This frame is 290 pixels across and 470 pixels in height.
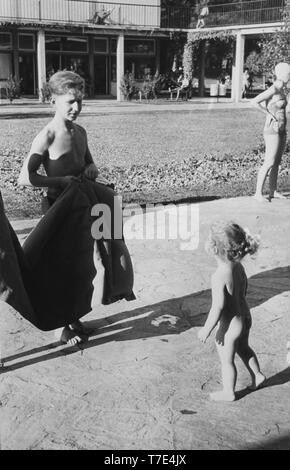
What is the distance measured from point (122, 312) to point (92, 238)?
870 mm

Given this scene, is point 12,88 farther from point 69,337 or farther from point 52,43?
point 69,337

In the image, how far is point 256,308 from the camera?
4.96 meters

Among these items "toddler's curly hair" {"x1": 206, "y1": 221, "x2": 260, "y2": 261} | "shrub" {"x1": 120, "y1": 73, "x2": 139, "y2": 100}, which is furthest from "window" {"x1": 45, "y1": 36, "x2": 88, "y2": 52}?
"toddler's curly hair" {"x1": 206, "y1": 221, "x2": 260, "y2": 261}

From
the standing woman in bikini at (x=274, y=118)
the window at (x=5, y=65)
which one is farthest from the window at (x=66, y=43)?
the standing woman in bikini at (x=274, y=118)

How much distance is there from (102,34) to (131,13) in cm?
215

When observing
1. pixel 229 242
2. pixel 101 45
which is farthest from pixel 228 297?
pixel 101 45

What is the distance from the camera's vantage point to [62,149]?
164 inches

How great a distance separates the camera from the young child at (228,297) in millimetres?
3465

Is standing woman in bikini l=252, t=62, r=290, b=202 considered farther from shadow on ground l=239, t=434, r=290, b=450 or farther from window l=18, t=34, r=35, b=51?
window l=18, t=34, r=35, b=51

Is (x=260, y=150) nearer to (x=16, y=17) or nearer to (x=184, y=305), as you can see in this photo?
(x=184, y=305)

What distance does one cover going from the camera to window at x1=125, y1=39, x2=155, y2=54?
127 feet

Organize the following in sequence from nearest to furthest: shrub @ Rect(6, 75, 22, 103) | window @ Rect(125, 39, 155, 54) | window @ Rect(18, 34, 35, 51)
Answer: shrub @ Rect(6, 75, 22, 103), window @ Rect(18, 34, 35, 51), window @ Rect(125, 39, 155, 54)

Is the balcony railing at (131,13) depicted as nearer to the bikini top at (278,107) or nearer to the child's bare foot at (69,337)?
the bikini top at (278,107)

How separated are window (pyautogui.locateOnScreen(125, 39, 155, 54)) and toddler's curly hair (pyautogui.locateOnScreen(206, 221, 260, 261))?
36.9 m
